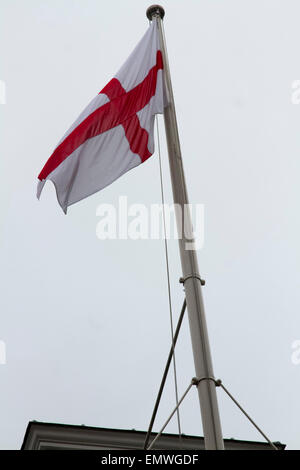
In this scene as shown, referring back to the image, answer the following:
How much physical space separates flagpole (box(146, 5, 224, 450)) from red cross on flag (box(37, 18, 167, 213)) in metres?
0.38

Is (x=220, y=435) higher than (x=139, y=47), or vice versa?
(x=139, y=47)

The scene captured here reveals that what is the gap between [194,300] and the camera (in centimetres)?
999

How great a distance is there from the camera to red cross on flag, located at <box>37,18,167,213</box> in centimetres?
1262

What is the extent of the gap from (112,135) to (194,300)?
13.9 feet

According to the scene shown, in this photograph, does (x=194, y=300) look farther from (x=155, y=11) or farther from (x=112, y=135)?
(x=155, y=11)

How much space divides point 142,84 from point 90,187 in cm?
210

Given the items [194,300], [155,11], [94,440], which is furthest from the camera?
[94,440]

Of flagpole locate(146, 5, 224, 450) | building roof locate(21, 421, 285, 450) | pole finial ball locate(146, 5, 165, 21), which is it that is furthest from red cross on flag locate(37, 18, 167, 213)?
building roof locate(21, 421, 285, 450)

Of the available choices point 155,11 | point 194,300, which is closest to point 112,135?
point 155,11

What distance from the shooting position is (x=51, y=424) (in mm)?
25078

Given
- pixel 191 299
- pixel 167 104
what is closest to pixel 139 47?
pixel 167 104
